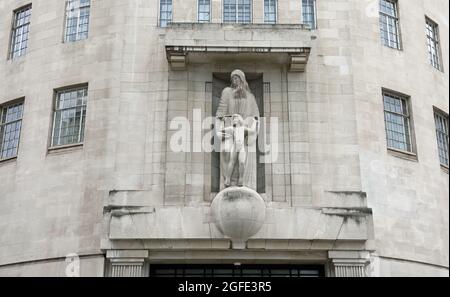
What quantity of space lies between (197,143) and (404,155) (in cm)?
723

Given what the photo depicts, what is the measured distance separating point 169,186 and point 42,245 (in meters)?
4.64

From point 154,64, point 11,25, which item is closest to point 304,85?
point 154,64

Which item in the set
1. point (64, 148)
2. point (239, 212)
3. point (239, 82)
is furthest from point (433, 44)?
point (64, 148)

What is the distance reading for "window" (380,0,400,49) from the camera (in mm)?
23422

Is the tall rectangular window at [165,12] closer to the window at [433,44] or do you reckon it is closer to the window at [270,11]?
the window at [270,11]

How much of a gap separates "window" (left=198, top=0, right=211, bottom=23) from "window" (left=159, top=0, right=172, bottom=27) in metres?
1.04

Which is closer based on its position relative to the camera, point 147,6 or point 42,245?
point 42,245

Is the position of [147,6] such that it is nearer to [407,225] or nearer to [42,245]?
[42,245]

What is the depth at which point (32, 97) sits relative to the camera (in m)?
22.4

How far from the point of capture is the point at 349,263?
60.1ft

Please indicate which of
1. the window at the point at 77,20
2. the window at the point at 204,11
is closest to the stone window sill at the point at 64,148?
the window at the point at 77,20

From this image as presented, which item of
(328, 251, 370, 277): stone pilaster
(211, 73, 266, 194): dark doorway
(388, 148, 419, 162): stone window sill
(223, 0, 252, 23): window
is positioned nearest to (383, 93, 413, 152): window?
(388, 148, 419, 162): stone window sill

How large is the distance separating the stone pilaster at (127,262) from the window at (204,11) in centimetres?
844

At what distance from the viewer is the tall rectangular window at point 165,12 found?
21719 mm
